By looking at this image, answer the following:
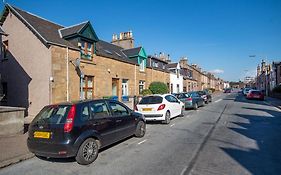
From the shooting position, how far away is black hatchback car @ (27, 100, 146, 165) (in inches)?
210

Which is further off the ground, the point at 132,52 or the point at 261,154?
the point at 132,52

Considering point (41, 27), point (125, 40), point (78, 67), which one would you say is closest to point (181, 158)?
point (78, 67)

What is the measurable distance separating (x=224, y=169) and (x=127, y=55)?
68.5 feet

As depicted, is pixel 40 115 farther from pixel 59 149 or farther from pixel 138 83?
pixel 138 83

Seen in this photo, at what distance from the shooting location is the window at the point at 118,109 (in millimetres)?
7000

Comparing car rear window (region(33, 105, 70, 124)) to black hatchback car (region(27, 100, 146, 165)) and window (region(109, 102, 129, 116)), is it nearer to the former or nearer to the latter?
black hatchback car (region(27, 100, 146, 165))

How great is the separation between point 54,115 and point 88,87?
35.8 ft

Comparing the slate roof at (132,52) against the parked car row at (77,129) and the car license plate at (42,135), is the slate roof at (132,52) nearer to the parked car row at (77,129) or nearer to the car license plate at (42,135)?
the parked car row at (77,129)

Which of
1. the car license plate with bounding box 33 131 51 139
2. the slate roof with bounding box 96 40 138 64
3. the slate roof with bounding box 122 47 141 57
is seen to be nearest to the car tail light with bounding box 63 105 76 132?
the car license plate with bounding box 33 131 51 139

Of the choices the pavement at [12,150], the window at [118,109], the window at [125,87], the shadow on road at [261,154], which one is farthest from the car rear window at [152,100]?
the window at [125,87]

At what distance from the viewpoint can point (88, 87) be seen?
54.2ft

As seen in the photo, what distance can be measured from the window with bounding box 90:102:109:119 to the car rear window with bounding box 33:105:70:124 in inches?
29.1

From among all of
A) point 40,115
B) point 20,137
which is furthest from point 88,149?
point 20,137

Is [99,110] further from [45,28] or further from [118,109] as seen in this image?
[45,28]
